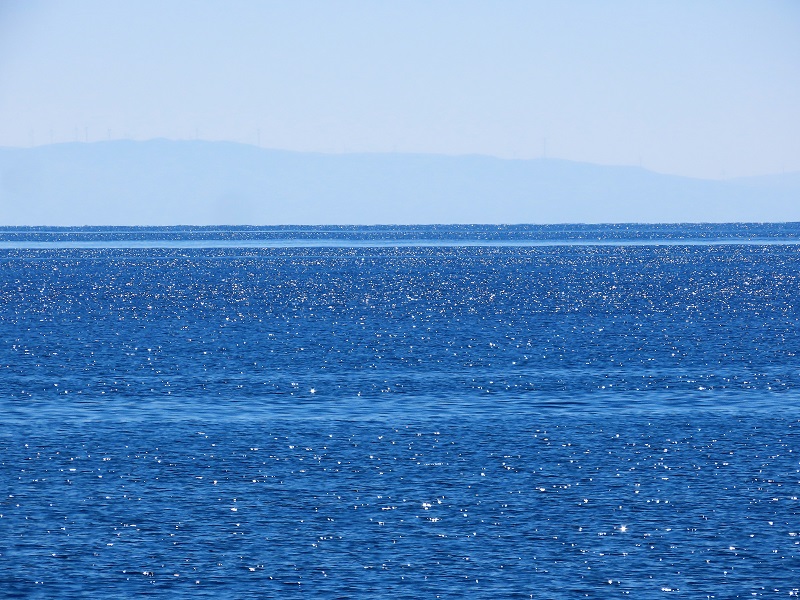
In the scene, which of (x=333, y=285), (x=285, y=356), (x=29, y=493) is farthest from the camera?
(x=333, y=285)

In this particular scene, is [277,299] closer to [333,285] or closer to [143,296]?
[143,296]

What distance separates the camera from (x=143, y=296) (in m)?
115

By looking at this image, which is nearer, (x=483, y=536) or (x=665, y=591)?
(x=665, y=591)

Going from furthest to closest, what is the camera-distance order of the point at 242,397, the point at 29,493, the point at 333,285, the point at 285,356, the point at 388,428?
the point at 333,285 < the point at 285,356 < the point at 242,397 < the point at 388,428 < the point at 29,493

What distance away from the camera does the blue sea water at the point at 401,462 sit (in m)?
24.7

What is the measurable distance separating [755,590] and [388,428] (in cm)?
1817

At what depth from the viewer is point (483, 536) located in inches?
1060

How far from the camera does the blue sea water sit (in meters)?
24.7

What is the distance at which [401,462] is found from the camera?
34.4 meters

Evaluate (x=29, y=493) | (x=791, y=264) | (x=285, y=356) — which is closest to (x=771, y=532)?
(x=29, y=493)

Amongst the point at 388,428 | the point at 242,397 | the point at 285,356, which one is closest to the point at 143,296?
the point at 285,356

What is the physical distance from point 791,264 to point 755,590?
172 metres

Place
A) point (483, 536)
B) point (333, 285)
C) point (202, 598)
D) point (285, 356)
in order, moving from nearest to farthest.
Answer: point (202, 598) < point (483, 536) < point (285, 356) < point (333, 285)

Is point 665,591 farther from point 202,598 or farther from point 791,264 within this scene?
point 791,264
